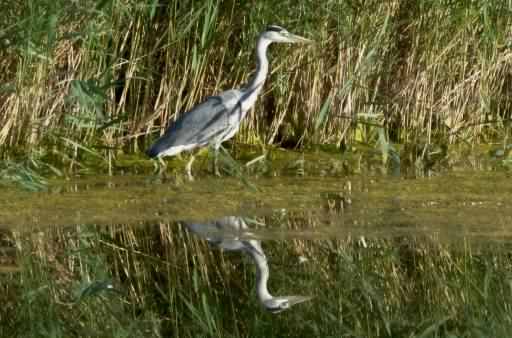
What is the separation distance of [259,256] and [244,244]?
0.80 ft

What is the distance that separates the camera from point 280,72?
350 inches

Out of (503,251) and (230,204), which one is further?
(230,204)

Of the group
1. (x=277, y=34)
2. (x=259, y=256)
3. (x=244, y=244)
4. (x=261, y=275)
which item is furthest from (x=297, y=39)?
(x=261, y=275)

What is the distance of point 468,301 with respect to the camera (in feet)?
18.8

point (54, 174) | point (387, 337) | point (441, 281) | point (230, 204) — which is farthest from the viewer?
point (54, 174)

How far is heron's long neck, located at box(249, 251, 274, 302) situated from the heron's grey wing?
6.47 ft

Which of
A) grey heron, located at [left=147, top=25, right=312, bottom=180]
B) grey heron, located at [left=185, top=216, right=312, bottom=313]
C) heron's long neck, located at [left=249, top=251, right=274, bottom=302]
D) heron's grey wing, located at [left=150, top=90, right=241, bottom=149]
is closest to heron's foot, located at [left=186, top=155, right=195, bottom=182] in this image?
grey heron, located at [left=147, top=25, right=312, bottom=180]

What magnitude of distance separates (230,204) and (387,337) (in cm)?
248

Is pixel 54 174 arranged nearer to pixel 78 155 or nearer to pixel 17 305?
pixel 78 155

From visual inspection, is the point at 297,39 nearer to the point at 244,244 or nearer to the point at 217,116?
the point at 217,116

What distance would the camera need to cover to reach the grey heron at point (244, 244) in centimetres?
569

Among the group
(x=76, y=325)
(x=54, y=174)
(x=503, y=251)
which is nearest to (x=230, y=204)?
(x=54, y=174)

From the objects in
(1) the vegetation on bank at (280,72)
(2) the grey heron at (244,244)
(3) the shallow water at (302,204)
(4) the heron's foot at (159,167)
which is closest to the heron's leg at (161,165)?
(4) the heron's foot at (159,167)

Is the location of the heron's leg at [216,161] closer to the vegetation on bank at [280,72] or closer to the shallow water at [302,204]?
the shallow water at [302,204]
